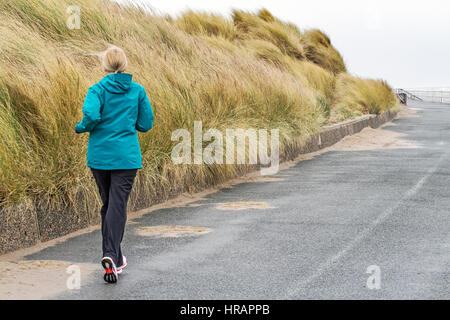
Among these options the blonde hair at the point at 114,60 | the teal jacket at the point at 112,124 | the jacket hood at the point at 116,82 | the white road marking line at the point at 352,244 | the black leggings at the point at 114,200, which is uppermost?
the blonde hair at the point at 114,60

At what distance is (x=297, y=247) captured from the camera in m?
6.31

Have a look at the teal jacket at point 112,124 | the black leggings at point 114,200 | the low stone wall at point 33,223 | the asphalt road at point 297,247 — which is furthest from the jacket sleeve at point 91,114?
the low stone wall at point 33,223

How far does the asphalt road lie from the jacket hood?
148 cm

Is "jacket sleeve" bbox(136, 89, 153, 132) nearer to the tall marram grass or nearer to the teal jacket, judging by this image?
the teal jacket

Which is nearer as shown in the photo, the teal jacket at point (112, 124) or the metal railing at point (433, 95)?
the teal jacket at point (112, 124)

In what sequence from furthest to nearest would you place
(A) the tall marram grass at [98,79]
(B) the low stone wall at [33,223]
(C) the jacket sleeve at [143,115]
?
(A) the tall marram grass at [98,79] → (B) the low stone wall at [33,223] → (C) the jacket sleeve at [143,115]

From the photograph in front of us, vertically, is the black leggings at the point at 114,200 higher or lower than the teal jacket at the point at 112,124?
lower

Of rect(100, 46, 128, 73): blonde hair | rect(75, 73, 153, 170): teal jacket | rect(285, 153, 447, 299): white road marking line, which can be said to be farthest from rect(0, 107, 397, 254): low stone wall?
rect(285, 153, 447, 299): white road marking line

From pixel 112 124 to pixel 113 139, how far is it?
0.12 m

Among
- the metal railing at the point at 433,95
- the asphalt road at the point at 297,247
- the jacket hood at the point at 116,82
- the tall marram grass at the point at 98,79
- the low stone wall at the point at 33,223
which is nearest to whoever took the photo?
the asphalt road at the point at 297,247

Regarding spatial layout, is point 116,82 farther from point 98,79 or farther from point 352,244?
point 98,79

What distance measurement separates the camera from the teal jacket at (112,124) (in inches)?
204

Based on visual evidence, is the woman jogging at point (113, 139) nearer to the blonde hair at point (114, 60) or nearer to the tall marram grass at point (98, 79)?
the blonde hair at point (114, 60)

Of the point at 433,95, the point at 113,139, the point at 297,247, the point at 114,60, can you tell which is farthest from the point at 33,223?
the point at 433,95
